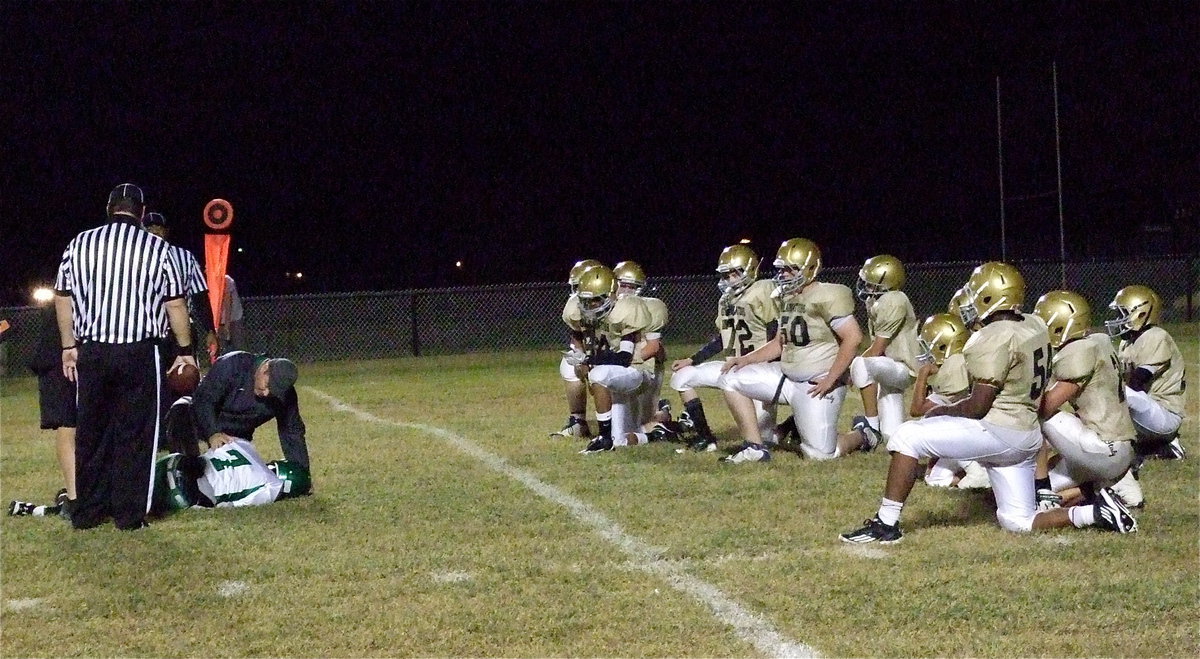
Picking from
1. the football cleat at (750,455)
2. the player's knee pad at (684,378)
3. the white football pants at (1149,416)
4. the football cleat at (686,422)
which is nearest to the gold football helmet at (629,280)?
the player's knee pad at (684,378)

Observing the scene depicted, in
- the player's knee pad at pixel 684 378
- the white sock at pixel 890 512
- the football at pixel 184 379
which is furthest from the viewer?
the player's knee pad at pixel 684 378

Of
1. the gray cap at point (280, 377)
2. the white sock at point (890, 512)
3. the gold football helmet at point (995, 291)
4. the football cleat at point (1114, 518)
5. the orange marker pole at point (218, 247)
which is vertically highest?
the orange marker pole at point (218, 247)

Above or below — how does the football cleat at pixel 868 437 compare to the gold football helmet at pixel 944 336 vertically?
below

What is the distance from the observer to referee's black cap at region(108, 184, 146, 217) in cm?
602

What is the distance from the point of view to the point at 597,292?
27.2 feet

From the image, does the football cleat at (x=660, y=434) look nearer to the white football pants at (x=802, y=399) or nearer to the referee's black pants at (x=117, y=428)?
the white football pants at (x=802, y=399)

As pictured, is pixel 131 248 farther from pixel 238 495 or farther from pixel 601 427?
pixel 601 427

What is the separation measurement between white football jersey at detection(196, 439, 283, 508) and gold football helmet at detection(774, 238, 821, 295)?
3443 millimetres

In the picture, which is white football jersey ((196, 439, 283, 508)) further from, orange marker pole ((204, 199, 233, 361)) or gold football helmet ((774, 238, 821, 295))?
orange marker pole ((204, 199, 233, 361))

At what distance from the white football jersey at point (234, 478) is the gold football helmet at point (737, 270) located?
348cm

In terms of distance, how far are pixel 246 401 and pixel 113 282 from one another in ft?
3.65

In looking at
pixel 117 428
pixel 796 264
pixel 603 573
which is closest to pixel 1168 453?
pixel 796 264

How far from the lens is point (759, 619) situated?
4207mm

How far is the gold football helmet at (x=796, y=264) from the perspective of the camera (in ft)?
25.6
